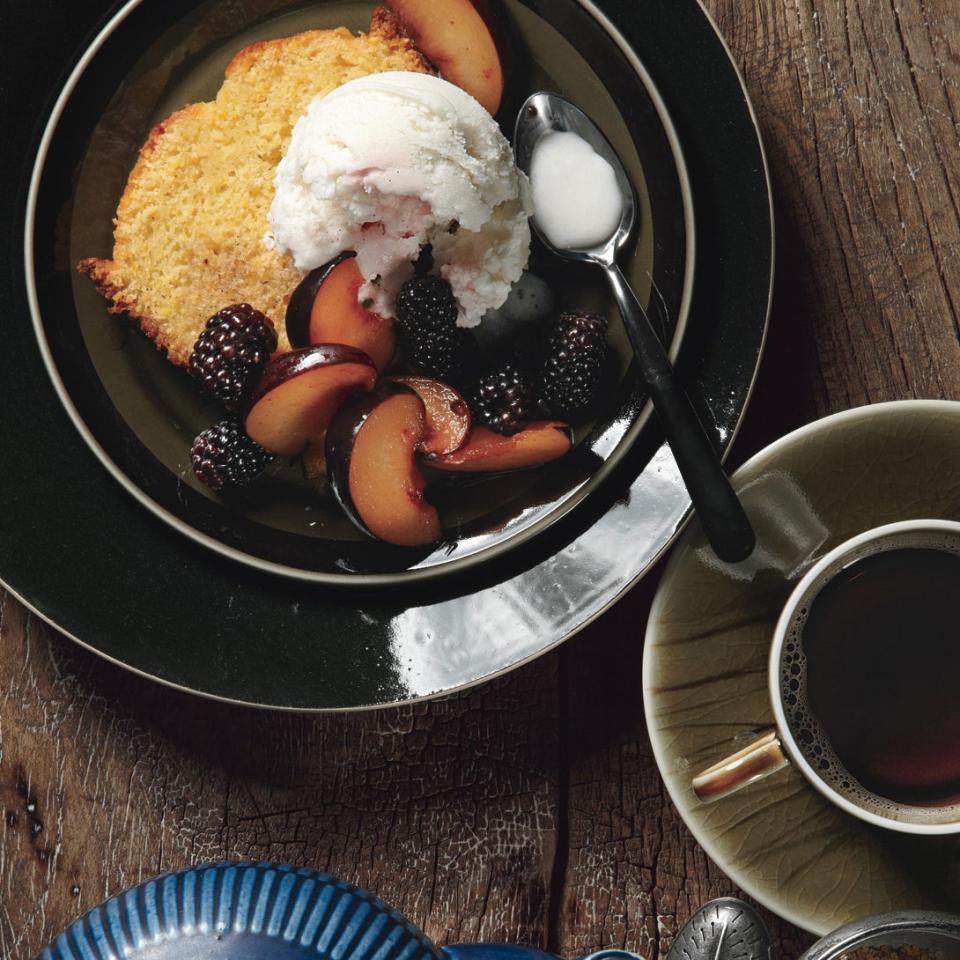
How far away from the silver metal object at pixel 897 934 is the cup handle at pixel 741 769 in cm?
17

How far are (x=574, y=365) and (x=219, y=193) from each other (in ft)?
1.61

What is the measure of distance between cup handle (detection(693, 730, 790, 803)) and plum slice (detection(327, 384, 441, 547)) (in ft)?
1.39

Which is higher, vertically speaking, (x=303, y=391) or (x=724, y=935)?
(x=303, y=391)

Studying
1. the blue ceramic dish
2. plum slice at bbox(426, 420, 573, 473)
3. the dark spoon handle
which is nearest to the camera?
the blue ceramic dish

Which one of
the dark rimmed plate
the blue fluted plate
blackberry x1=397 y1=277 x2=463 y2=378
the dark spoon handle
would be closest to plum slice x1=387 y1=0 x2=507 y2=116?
the dark rimmed plate

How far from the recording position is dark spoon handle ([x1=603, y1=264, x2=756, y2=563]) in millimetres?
1066

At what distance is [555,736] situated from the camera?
1285 mm

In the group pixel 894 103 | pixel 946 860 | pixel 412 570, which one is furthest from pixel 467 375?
pixel 946 860

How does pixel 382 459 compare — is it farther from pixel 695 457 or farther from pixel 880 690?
pixel 880 690

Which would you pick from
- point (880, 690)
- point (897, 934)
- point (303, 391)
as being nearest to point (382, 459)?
point (303, 391)

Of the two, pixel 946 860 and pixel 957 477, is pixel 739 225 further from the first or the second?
pixel 946 860

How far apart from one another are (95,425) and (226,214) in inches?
11.9

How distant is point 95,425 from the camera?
4.01 feet

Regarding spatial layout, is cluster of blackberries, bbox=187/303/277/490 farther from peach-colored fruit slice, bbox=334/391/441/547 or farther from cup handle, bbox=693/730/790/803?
cup handle, bbox=693/730/790/803
